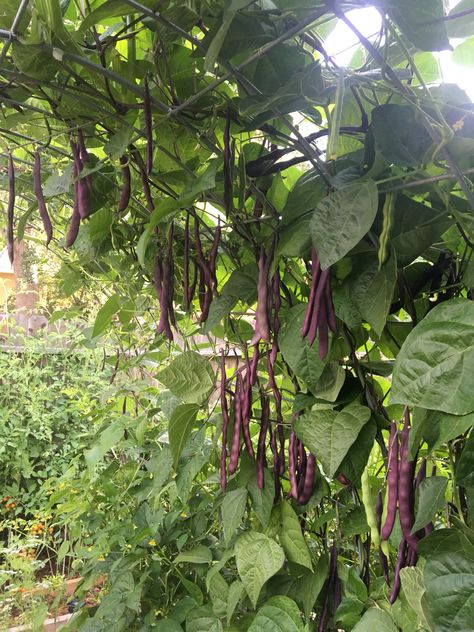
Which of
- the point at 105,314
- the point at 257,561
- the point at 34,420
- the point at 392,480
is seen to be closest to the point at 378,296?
the point at 392,480

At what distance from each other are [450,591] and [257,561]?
30 cm

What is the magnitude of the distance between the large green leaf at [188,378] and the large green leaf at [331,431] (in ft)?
0.60

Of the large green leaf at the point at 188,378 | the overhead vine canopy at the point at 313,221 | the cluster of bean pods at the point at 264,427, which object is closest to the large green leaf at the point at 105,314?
the overhead vine canopy at the point at 313,221

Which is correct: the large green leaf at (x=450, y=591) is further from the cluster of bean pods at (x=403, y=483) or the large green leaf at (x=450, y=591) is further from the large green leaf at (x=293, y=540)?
the large green leaf at (x=293, y=540)

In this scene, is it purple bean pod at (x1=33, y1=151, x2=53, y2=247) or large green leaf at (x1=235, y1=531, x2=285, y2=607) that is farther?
large green leaf at (x1=235, y1=531, x2=285, y2=607)

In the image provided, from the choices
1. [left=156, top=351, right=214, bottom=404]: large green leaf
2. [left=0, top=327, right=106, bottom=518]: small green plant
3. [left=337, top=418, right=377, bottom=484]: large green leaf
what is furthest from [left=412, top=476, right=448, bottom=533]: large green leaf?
[left=0, top=327, right=106, bottom=518]: small green plant

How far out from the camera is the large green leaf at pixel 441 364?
0.42m

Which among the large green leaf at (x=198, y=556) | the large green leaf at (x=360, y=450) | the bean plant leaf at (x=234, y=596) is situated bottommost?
the large green leaf at (x=198, y=556)

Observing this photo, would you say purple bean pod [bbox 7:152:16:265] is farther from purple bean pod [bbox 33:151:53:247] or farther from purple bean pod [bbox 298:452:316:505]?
purple bean pod [bbox 298:452:316:505]

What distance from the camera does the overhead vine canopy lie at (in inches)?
18.0

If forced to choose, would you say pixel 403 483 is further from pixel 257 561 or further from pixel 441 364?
pixel 257 561

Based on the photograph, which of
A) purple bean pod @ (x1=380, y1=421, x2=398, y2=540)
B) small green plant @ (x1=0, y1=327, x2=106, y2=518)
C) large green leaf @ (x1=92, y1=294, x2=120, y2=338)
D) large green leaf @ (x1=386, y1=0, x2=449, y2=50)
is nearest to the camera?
large green leaf @ (x1=386, y1=0, x2=449, y2=50)

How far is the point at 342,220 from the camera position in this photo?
18.7 inches

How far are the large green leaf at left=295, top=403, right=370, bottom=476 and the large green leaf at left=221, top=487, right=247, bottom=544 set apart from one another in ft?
0.58
